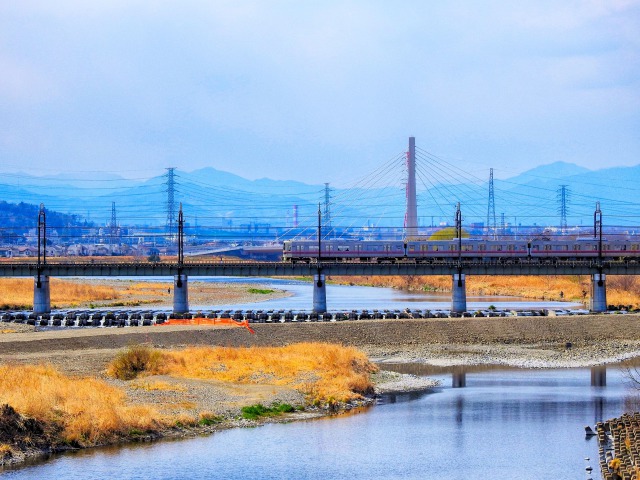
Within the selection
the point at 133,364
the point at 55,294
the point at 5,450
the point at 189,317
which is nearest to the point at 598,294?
the point at 189,317

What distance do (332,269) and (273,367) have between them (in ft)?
124

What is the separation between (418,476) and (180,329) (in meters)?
37.4

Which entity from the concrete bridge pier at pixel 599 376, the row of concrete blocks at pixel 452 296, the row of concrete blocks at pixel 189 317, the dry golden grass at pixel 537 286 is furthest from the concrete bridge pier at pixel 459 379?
the dry golden grass at pixel 537 286

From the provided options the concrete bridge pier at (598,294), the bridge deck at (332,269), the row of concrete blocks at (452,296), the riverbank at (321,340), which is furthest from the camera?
the bridge deck at (332,269)

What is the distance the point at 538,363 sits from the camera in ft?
216

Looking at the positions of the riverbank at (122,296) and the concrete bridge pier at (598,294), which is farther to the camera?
the riverbank at (122,296)

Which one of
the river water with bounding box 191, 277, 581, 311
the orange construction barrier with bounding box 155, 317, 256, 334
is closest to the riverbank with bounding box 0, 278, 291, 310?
the river water with bounding box 191, 277, 581, 311

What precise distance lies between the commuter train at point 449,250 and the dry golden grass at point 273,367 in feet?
150

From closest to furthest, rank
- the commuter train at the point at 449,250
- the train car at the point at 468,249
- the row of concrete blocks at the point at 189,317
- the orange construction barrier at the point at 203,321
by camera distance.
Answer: the orange construction barrier at the point at 203,321 → the row of concrete blocks at the point at 189,317 → the commuter train at the point at 449,250 → the train car at the point at 468,249

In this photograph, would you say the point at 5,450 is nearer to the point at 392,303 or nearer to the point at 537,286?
the point at 392,303

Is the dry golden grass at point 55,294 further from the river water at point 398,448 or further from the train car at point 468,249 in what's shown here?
the river water at point 398,448

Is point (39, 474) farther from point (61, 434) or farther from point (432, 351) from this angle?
point (432, 351)

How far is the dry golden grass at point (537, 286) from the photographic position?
12209 centimetres

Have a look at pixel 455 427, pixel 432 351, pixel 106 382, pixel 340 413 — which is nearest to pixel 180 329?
pixel 432 351
